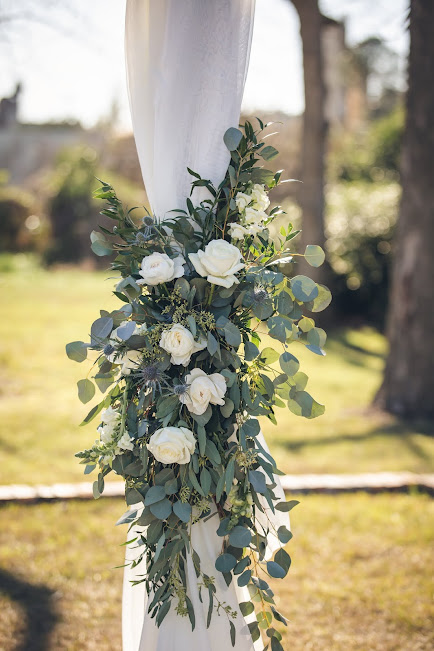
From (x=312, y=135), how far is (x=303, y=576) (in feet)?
20.8

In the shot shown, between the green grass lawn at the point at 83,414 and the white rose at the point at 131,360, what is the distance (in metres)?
2.67

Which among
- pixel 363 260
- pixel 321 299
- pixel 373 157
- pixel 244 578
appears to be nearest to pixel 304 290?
pixel 321 299

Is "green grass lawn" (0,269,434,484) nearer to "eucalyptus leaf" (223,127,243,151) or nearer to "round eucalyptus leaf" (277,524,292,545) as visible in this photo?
"round eucalyptus leaf" (277,524,292,545)

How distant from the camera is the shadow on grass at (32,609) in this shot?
7.97 ft

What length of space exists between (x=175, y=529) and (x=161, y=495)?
13 centimetres

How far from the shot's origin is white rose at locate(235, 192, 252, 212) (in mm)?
1680

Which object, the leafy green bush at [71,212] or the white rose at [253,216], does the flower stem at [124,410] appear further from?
the leafy green bush at [71,212]

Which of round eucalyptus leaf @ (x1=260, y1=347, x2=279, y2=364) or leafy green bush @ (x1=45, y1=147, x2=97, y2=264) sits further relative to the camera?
leafy green bush @ (x1=45, y1=147, x2=97, y2=264)

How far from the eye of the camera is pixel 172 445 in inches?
60.5

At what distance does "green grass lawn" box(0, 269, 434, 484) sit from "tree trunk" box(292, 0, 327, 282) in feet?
5.27

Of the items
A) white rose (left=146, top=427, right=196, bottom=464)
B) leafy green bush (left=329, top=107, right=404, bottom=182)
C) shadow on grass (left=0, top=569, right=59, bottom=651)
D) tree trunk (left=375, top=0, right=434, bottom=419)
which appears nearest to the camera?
white rose (left=146, top=427, right=196, bottom=464)

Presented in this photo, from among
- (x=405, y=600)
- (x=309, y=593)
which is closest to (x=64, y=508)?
(x=309, y=593)

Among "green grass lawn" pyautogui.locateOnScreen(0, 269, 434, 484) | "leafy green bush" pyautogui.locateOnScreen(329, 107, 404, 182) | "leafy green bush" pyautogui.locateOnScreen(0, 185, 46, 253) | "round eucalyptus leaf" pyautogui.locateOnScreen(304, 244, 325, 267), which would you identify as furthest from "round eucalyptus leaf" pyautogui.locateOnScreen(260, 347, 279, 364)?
"leafy green bush" pyautogui.locateOnScreen(329, 107, 404, 182)

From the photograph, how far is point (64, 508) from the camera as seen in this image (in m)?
3.62
